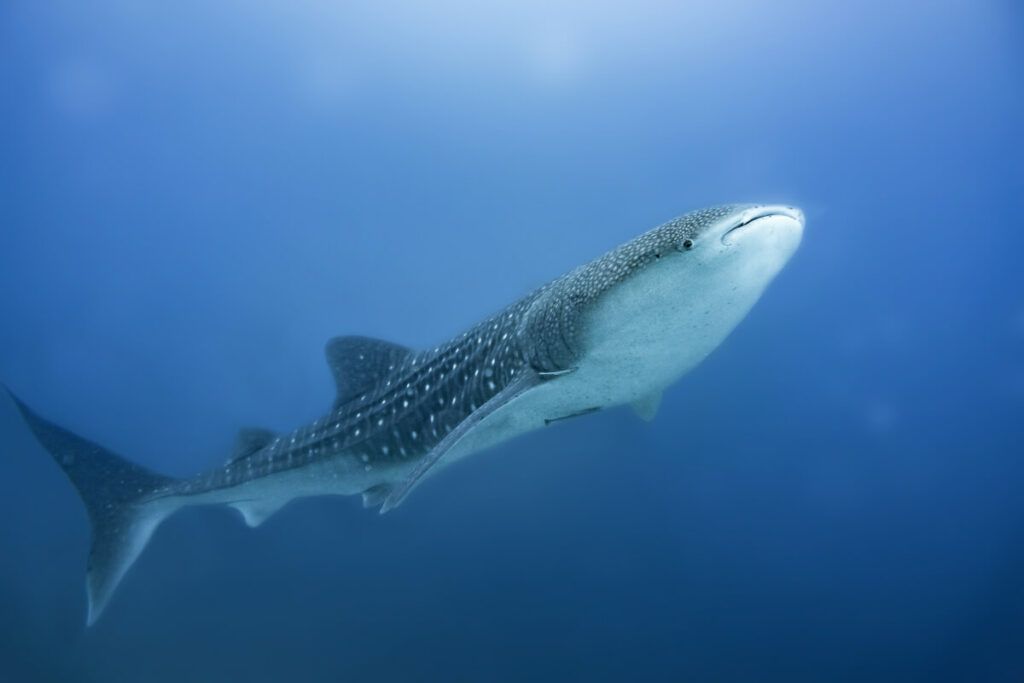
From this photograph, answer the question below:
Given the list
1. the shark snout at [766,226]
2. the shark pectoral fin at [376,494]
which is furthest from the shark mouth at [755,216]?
the shark pectoral fin at [376,494]

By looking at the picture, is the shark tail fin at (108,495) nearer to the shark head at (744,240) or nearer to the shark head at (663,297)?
the shark head at (663,297)

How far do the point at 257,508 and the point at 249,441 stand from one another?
0.65 m

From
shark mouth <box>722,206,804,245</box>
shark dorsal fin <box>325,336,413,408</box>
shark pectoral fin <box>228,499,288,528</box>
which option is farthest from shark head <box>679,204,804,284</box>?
shark pectoral fin <box>228,499,288,528</box>

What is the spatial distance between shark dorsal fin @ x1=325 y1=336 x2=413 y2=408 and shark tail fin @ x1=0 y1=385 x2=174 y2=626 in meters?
1.85

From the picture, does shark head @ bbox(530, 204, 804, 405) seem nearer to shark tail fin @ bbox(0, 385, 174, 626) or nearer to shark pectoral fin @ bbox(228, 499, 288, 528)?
shark pectoral fin @ bbox(228, 499, 288, 528)

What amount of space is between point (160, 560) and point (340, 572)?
2489 millimetres

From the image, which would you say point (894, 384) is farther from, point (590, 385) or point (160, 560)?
point (160, 560)

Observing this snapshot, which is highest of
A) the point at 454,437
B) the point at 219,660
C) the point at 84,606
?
the point at 454,437

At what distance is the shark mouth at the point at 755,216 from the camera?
2.51 metres

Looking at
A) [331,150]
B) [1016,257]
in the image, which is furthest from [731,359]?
[331,150]

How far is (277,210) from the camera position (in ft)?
30.5

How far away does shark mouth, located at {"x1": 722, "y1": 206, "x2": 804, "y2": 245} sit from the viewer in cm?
251

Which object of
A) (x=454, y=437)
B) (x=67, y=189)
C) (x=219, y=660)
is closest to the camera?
(x=454, y=437)

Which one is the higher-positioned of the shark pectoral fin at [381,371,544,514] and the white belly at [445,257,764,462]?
the white belly at [445,257,764,462]
